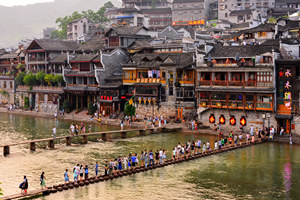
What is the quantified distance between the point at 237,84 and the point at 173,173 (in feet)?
87.7

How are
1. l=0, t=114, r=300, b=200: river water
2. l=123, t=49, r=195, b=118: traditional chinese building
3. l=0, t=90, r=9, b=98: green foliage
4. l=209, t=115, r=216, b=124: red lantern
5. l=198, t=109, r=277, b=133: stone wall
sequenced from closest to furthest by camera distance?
l=0, t=114, r=300, b=200: river water → l=198, t=109, r=277, b=133: stone wall → l=209, t=115, r=216, b=124: red lantern → l=123, t=49, r=195, b=118: traditional chinese building → l=0, t=90, r=9, b=98: green foliage

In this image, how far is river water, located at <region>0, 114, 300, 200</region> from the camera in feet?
122

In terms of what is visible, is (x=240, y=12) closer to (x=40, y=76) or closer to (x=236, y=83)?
(x=40, y=76)

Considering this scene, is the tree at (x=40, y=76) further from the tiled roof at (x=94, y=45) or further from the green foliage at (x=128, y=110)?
the green foliage at (x=128, y=110)

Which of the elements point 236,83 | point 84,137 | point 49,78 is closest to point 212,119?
point 236,83

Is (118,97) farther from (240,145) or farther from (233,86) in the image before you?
(240,145)

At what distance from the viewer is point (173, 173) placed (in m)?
43.5

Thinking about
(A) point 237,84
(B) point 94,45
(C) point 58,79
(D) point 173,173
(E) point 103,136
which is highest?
(B) point 94,45

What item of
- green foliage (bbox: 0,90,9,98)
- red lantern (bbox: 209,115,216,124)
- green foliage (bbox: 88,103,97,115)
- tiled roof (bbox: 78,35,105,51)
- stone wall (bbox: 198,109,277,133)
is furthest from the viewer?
green foliage (bbox: 0,90,9,98)

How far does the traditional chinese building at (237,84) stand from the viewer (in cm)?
6256

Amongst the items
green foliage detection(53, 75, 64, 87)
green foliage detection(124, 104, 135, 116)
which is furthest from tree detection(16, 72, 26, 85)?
green foliage detection(124, 104, 135, 116)

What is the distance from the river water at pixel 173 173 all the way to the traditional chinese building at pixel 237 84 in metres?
7.00

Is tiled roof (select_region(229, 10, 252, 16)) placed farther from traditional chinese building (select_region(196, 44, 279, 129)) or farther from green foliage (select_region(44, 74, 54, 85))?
green foliage (select_region(44, 74, 54, 85))

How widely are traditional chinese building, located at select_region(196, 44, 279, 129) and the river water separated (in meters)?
7.00
